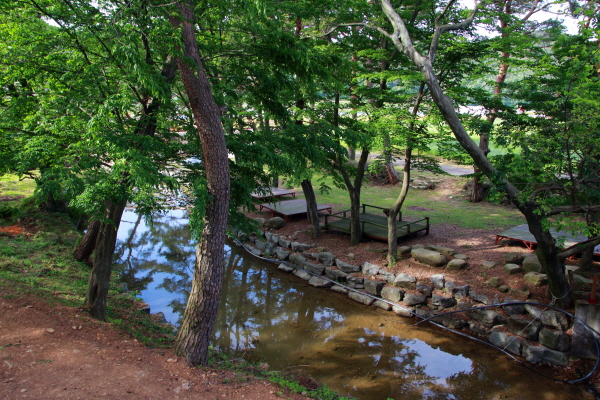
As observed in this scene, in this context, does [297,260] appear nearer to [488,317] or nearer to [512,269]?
[488,317]

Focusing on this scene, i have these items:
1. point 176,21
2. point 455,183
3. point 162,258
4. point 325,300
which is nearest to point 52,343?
point 176,21

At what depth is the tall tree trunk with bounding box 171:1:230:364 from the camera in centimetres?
551

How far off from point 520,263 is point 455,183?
10473 millimetres

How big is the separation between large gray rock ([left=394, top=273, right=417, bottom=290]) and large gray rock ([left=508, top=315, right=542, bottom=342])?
225 cm

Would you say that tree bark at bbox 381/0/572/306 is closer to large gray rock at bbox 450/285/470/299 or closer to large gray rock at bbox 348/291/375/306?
large gray rock at bbox 450/285/470/299

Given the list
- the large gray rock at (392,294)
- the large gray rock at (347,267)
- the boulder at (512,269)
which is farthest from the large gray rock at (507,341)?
the large gray rock at (347,267)

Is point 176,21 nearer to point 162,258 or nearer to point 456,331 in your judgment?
point 456,331

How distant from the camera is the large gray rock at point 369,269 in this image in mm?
10073

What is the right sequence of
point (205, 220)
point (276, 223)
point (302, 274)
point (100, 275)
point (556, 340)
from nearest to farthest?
1. point (205, 220)
2. point (100, 275)
3. point (556, 340)
4. point (302, 274)
5. point (276, 223)

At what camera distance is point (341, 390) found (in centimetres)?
634

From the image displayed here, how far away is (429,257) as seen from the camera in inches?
390

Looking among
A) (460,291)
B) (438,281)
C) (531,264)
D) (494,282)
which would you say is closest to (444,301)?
(460,291)

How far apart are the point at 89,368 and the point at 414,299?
6762mm

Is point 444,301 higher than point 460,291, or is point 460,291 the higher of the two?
point 460,291
